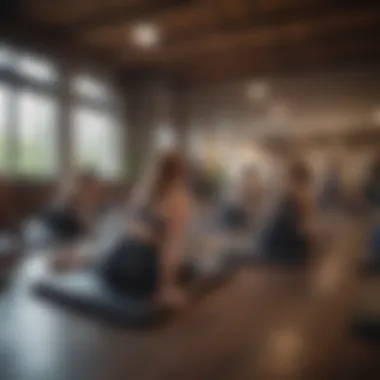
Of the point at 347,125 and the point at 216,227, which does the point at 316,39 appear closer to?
the point at 347,125

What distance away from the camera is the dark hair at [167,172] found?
6.62 ft

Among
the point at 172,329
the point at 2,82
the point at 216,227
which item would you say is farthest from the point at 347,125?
the point at 216,227

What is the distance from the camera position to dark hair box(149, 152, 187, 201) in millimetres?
2018

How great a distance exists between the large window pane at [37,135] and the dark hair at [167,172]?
0.50m

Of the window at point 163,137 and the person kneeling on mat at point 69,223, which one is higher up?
the window at point 163,137

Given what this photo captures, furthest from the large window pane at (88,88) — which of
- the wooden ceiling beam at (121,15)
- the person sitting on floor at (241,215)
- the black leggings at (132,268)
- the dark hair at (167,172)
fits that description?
the person sitting on floor at (241,215)

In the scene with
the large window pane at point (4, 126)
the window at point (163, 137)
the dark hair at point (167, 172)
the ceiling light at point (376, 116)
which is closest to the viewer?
the large window pane at point (4, 126)

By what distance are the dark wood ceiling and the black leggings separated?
2.29 ft

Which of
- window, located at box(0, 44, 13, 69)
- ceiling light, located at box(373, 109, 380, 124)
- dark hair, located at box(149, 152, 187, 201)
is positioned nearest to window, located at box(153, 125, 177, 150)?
dark hair, located at box(149, 152, 187, 201)

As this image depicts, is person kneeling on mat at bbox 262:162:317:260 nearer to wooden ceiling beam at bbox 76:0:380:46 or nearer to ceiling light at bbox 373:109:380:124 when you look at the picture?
ceiling light at bbox 373:109:380:124

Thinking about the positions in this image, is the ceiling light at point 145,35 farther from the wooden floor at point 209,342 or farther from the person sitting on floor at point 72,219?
the person sitting on floor at point 72,219

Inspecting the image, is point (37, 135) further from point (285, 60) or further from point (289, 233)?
point (289, 233)

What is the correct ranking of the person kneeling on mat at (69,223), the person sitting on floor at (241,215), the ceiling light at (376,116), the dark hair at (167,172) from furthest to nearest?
the person sitting on floor at (241,215) → the person kneeling on mat at (69,223) → the dark hair at (167,172) → the ceiling light at (376,116)

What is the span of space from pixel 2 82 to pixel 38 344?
80cm
